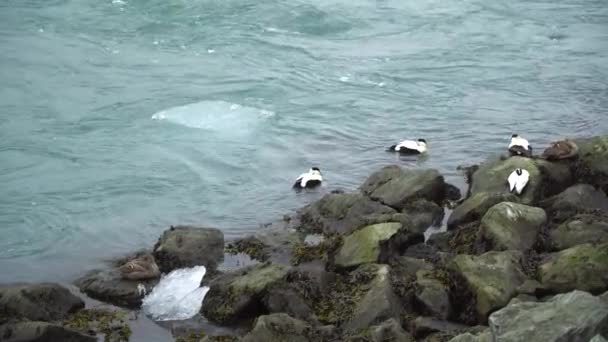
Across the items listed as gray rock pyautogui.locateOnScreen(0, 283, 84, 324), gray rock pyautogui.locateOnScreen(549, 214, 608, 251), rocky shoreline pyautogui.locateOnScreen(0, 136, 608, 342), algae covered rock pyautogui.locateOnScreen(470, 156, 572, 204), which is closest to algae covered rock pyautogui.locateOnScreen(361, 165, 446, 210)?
rocky shoreline pyautogui.locateOnScreen(0, 136, 608, 342)

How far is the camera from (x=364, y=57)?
23.9 m

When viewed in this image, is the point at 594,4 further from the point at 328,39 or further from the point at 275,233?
the point at 275,233

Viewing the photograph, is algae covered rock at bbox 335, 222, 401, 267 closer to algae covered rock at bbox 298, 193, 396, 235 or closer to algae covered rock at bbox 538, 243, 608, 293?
algae covered rock at bbox 298, 193, 396, 235

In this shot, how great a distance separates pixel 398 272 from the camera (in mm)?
10875

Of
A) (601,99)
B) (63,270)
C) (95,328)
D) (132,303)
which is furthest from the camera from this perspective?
(601,99)

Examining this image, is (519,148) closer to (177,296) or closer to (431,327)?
(431,327)

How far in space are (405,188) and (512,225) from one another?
2.68 meters

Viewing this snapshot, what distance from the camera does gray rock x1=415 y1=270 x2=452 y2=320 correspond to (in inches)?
388

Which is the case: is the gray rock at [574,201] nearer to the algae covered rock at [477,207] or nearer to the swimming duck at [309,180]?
the algae covered rock at [477,207]

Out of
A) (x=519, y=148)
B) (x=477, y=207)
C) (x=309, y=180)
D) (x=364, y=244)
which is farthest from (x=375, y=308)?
(x=519, y=148)

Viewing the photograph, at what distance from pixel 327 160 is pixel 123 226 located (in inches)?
184

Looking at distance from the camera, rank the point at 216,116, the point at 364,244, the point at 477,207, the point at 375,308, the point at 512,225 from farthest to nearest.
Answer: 1. the point at 216,116
2. the point at 477,207
3. the point at 364,244
4. the point at 512,225
5. the point at 375,308

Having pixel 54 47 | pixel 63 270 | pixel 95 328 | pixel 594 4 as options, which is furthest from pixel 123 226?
pixel 594 4

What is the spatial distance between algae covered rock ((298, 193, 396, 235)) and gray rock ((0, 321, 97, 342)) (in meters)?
4.58
